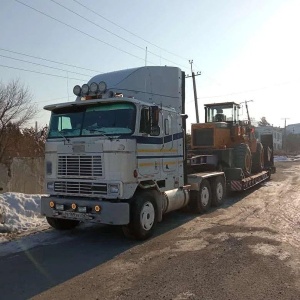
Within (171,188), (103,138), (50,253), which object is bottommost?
(50,253)

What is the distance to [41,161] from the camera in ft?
45.3

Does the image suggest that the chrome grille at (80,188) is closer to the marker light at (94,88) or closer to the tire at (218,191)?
the marker light at (94,88)

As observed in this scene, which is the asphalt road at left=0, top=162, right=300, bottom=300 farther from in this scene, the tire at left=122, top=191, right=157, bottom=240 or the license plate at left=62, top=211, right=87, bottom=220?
the license plate at left=62, top=211, right=87, bottom=220

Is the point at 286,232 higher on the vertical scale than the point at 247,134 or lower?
lower

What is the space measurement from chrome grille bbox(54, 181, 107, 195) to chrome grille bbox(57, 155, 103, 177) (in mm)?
201

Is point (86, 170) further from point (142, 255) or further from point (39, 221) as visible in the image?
point (39, 221)

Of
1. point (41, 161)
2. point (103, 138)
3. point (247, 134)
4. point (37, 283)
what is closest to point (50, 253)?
point (37, 283)

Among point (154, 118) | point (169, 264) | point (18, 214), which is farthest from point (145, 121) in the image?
point (18, 214)

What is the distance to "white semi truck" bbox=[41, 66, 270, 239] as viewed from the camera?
24.6ft

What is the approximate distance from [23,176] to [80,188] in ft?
19.9

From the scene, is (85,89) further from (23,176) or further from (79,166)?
(23,176)

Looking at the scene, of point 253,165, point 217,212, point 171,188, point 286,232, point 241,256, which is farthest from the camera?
point 253,165

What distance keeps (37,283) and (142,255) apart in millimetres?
2057

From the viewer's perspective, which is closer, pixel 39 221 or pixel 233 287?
pixel 233 287
